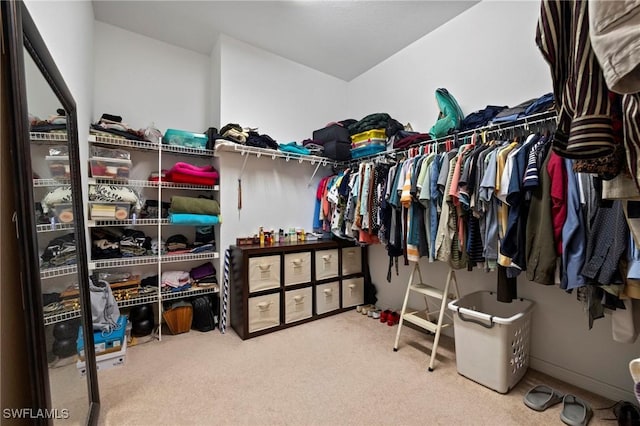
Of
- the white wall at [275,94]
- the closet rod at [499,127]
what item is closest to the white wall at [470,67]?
the closet rod at [499,127]

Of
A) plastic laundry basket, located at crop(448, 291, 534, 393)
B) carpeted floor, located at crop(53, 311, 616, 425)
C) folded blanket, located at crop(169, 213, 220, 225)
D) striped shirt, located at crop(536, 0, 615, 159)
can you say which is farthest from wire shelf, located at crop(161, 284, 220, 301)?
striped shirt, located at crop(536, 0, 615, 159)

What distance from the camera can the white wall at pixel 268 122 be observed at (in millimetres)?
2730

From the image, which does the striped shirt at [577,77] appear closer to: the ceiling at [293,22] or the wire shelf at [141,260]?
the ceiling at [293,22]

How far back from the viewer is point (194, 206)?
2469 mm

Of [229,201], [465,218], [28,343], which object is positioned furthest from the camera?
[229,201]

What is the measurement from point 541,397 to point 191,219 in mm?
2784

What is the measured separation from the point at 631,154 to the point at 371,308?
2.71m

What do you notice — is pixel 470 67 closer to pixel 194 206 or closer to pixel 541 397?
pixel 541 397

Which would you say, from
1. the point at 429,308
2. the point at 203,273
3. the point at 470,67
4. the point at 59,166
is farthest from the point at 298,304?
the point at 470,67

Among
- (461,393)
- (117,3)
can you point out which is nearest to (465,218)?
(461,393)

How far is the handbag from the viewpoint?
186 centimetres

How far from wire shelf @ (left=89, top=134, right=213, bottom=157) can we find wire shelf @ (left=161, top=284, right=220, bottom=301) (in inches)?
50.0

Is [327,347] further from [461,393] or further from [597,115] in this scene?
[597,115]

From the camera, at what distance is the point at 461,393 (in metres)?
1.66
